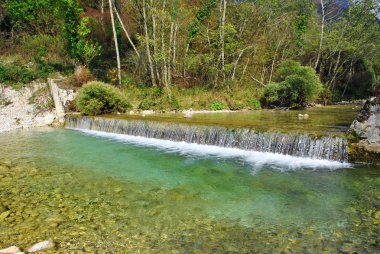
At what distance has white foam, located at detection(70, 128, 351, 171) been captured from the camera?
853 centimetres

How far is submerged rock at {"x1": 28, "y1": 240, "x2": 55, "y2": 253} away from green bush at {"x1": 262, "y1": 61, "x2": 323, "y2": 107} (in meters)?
18.3

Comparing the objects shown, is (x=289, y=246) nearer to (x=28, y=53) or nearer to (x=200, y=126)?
(x=200, y=126)

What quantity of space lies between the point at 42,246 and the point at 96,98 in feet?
44.2

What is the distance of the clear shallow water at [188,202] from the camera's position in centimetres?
450

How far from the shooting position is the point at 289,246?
4.33 m

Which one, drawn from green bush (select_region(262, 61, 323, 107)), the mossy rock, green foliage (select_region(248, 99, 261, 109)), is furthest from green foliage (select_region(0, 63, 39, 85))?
the mossy rock

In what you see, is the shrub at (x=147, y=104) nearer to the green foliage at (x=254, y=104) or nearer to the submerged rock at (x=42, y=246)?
the green foliage at (x=254, y=104)

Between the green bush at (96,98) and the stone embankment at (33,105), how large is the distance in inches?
65.3

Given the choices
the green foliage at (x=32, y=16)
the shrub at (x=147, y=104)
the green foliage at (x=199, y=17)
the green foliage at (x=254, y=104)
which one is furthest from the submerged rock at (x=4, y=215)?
the green foliage at (x=32, y=16)

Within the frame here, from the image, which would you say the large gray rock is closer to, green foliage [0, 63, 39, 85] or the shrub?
the shrub

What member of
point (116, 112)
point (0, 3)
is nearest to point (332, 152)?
point (116, 112)

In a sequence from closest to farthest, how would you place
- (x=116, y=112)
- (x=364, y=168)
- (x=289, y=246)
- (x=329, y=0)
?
(x=289, y=246)
(x=364, y=168)
(x=116, y=112)
(x=329, y=0)

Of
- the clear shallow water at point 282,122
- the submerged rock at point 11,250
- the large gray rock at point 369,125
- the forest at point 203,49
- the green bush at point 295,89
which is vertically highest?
the forest at point 203,49

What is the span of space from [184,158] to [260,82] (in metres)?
16.9
